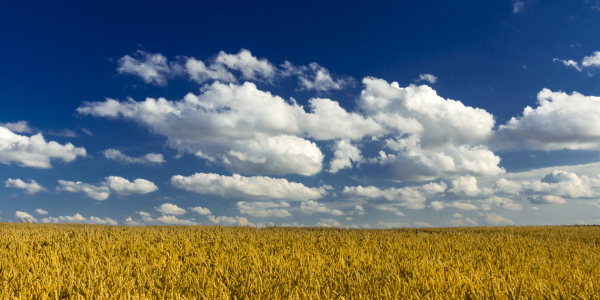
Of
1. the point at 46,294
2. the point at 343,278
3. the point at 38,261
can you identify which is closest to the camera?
the point at 46,294

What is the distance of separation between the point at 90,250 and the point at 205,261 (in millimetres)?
2510

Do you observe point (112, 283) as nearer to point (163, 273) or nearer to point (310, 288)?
point (163, 273)

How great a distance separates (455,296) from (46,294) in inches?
180

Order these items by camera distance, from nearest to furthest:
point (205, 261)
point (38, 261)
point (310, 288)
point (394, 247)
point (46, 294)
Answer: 1. point (46, 294)
2. point (310, 288)
3. point (205, 261)
4. point (38, 261)
5. point (394, 247)

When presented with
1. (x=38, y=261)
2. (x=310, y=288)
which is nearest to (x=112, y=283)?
(x=310, y=288)

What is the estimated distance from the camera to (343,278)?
453 cm

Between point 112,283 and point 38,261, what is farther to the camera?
point 38,261

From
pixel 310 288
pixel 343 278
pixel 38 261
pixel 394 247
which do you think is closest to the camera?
pixel 310 288

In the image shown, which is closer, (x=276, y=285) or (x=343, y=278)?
(x=276, y=285)

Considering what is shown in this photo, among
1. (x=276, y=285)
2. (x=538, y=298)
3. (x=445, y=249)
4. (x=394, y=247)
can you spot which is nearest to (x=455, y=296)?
(x=538, y=298)

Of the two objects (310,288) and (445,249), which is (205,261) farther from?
(445,249)

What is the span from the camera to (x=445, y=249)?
7566 mm

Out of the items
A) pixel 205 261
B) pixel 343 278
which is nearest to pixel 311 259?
pixel 343 278

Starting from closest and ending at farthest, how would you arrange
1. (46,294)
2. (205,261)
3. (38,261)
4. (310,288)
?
(46,294)
(310,288)
(205,261)
(38,261)
